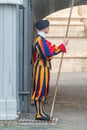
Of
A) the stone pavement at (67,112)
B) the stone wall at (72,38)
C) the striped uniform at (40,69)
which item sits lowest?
the stone wall at (72,38)

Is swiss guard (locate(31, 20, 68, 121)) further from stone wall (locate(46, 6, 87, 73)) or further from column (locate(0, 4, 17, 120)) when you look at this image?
stone wall (locate(46, 6, 87, 73))

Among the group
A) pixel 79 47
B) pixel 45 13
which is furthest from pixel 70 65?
pixel 45 13

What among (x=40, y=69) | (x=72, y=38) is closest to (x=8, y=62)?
(x=40, y=69)

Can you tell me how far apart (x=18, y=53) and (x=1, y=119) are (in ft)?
4.34

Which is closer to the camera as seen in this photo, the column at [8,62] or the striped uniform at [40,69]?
the striped uniform at [40,69]

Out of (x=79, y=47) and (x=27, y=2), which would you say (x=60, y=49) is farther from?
(x=79, y=47)

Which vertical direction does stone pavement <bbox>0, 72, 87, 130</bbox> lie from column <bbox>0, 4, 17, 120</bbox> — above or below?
below

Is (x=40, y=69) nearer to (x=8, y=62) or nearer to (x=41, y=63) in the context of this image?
(x=41, y=63)

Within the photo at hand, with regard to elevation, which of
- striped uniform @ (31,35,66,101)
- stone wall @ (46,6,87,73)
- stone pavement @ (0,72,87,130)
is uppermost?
striped uniform @ (31,35,66,101)

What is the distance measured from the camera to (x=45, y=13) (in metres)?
16.5

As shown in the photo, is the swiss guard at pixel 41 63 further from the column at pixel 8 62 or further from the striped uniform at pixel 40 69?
the column at pixel 8 62

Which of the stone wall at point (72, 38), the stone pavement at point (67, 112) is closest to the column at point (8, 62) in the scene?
the stone pavement at point (67, 112)

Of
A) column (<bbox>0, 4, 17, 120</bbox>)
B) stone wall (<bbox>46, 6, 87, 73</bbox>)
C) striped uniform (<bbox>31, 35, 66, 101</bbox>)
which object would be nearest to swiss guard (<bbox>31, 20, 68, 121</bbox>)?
striped uniform (<bbox>31, 35, 66, 101</bbox>)

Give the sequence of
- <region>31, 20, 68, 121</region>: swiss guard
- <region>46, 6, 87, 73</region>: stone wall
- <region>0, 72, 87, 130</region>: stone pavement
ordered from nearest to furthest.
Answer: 1. <region>0, 72, 87, 130</region>: stone pavement
2. <region>31, 20, 68, 121</region>: swiss guard
3. <region>46, 6, 87, 73</region>: stone wall
